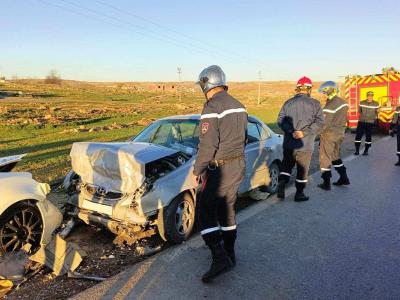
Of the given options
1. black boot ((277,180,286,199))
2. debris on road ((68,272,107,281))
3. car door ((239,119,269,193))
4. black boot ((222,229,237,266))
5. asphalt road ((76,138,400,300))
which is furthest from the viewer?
black boot ((277,180,286,199))

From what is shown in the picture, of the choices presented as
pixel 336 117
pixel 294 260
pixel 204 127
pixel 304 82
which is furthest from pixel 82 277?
pixel 336 117

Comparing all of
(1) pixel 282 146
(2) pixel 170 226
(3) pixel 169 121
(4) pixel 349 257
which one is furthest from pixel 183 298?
(1) pixel 282 146

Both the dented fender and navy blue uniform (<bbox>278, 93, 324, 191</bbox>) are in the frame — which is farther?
navy blue uniform (<bbox>278, 93, 324, 191</bbox>)

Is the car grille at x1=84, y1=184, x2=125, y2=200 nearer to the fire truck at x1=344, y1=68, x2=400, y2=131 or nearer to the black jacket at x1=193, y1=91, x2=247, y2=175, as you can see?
the black jacket at x1=193, y1=91, x2=247, y2=175

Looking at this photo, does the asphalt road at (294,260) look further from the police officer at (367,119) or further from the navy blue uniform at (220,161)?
the police officer at (367,119)

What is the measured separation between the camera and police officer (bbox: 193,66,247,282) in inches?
148

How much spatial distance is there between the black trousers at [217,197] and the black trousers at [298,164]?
279 centimetres

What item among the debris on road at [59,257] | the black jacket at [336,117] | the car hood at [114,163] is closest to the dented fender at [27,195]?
the debris on road at [59,257]

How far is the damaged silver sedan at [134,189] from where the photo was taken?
4551 mm

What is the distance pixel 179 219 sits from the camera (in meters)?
4.82

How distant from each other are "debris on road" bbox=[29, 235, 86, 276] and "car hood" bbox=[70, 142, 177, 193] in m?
0.84

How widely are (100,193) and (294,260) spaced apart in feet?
7.98

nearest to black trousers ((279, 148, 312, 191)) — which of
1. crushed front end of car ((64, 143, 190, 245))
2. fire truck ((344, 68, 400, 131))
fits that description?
crushed front end of car ((64, 143, 190, 245))

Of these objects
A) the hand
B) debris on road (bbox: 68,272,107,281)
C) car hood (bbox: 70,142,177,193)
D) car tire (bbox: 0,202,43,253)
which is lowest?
debris on road (bbox: 68,272,107,281)
